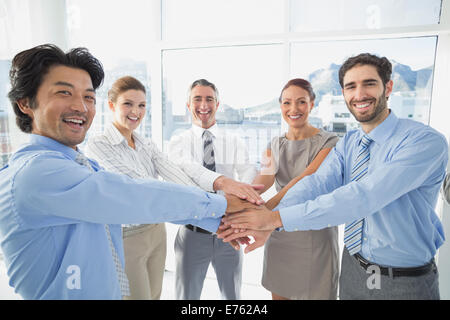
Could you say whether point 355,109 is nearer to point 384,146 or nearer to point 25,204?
point 384,146

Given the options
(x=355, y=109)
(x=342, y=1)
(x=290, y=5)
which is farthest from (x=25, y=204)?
(x=342, y=1)

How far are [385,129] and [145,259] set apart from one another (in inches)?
48.5

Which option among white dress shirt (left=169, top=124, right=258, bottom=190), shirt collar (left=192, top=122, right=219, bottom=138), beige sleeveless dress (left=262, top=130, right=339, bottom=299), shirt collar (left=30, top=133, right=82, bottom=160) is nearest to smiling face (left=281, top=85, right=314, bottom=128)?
beige sleeveless dress (left=262, top=130, right=339, bottom=299)

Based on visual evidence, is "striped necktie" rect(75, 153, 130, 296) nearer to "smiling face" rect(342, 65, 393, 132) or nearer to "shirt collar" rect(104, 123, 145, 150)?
"shirt collar" rect(104, 123, 145, 150)

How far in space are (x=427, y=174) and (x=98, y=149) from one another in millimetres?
1337

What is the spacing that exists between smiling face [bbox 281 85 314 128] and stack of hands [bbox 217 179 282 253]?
473 mm

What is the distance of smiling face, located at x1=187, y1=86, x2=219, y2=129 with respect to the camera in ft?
5.36

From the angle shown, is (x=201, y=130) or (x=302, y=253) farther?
(x=201, y=130)

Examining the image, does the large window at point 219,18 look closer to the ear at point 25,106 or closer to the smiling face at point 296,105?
the smiling face at point 296,105

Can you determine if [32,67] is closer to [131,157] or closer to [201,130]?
[131,157]

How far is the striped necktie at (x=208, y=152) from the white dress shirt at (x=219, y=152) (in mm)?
18

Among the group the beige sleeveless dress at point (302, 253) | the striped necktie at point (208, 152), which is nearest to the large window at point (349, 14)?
the beige sleeveless dress at point (302, 253)

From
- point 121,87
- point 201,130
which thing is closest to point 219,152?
point 201,130

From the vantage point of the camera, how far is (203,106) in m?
1.68
